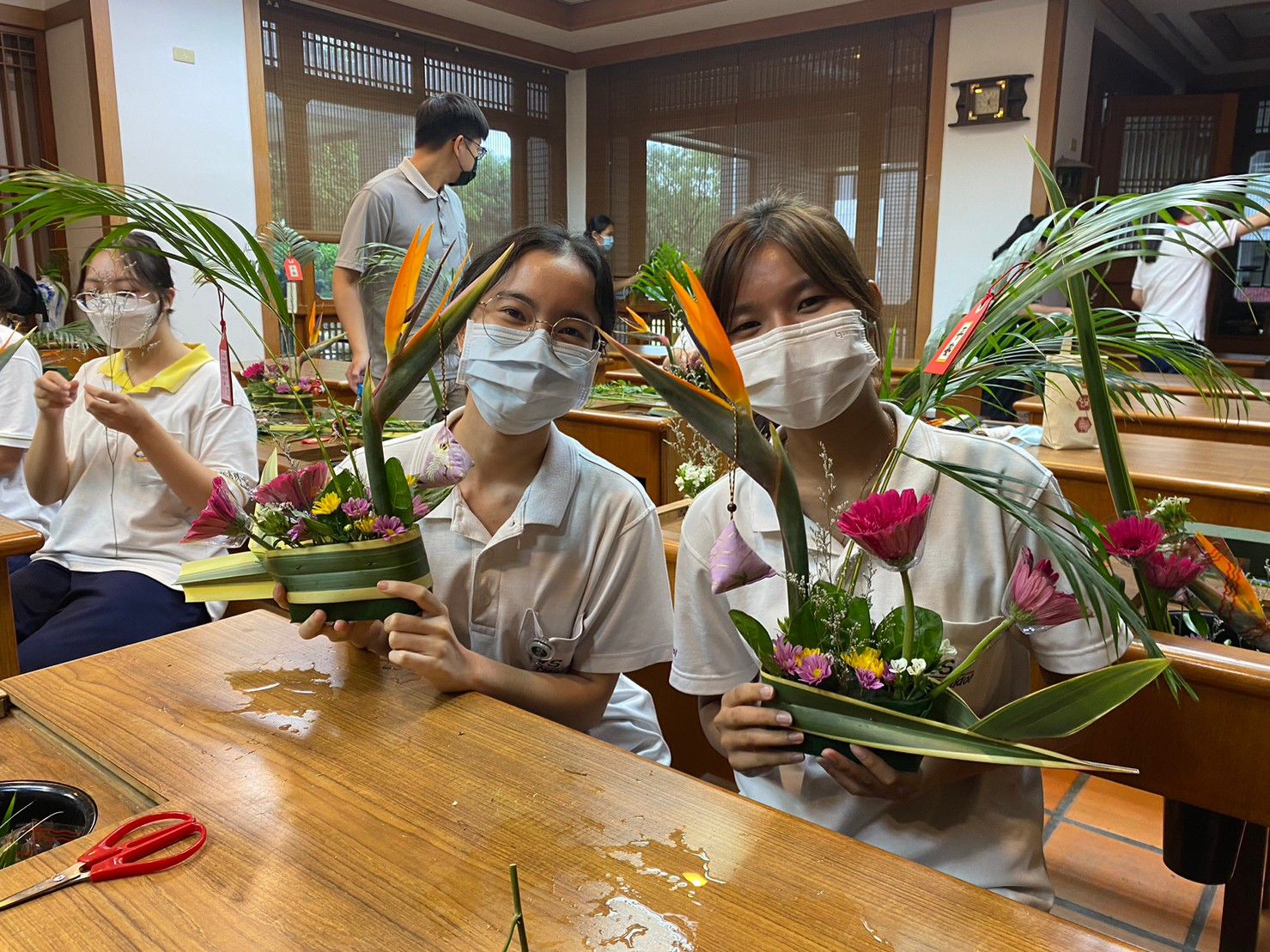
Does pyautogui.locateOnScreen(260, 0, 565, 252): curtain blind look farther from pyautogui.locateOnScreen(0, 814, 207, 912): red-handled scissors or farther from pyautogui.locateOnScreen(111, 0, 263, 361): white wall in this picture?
pyautogui.locateOnScreen(0, 814, 207, 912): red-handled scissors

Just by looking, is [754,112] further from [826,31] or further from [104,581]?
[104,581]

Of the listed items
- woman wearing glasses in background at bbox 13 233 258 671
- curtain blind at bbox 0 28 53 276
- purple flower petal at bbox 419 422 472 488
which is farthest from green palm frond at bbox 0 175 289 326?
curtain blind at bbox 0 28 53 276

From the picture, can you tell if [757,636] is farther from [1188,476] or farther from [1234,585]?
[1188,476]

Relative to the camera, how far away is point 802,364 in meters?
1.08

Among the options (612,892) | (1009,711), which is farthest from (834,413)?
(612,892)

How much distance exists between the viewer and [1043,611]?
0.79 m

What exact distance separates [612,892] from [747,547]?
0.32 meters

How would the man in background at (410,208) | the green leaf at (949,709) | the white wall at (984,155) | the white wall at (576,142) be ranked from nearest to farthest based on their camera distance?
the green leaf at (949,709) → the man in background at (410,208) → the white wall at (984,155) → the white wall at (576,142)

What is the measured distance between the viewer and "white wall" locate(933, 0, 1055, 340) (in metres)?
6.27

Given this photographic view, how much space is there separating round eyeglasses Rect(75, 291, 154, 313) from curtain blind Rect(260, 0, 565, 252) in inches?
175

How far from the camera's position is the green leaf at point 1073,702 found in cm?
72

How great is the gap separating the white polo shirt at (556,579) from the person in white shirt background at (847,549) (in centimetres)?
16

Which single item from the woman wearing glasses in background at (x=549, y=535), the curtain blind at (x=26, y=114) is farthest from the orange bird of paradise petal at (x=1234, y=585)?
the curtain blind at (x=26, y=114)

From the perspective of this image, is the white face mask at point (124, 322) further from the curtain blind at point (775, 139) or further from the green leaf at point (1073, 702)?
the curtain blind at point (775, 139)
